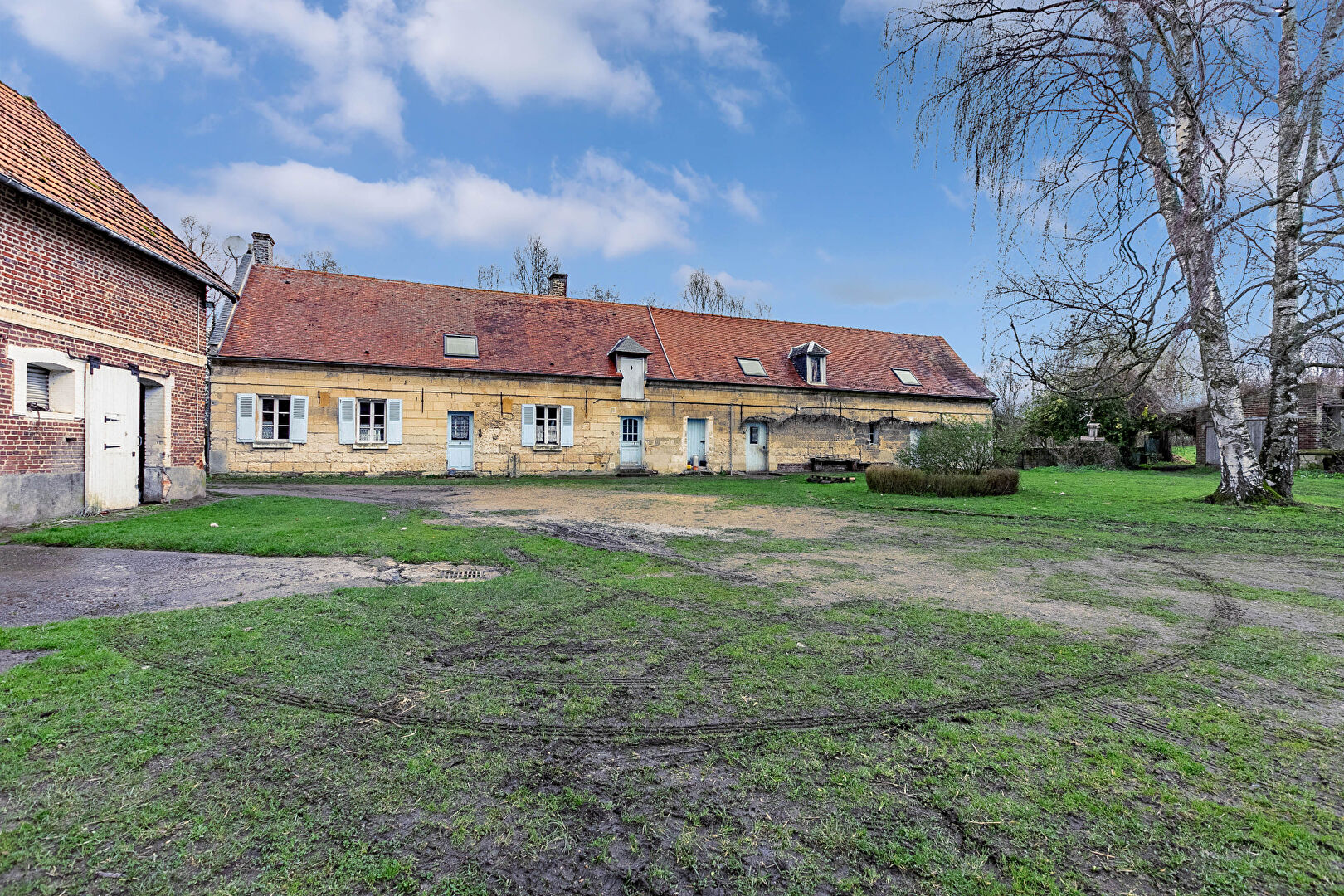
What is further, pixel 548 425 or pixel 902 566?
pixel 548 425

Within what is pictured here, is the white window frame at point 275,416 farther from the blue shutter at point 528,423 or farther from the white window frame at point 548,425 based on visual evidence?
the white window frame at point 548,425

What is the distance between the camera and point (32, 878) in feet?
5.56

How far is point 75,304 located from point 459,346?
1230 cm

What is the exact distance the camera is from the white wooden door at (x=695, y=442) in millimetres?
23203

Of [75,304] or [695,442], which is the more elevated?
[75,304]

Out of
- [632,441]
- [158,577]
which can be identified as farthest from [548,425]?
[158,577]

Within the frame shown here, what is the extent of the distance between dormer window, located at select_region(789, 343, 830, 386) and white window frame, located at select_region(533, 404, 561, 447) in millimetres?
9690

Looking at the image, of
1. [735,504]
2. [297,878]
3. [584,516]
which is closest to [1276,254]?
[735,504]

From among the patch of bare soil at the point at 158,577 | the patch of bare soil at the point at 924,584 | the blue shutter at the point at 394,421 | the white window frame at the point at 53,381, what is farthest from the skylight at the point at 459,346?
the patch of bare soil at the point at 924,584

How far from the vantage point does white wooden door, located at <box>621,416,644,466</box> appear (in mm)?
22406

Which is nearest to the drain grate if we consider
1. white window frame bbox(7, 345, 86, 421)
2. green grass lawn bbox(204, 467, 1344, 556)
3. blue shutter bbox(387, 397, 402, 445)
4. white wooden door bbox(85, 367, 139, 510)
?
green grass lawn bbox(204, 467, 1344, 556)

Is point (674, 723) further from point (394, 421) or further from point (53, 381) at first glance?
point (394, 421)

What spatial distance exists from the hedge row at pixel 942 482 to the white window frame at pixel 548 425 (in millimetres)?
10945

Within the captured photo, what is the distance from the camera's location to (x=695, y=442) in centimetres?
2336
